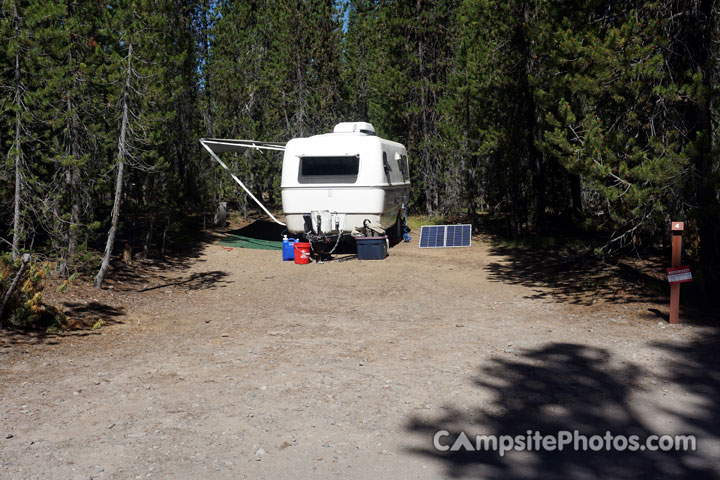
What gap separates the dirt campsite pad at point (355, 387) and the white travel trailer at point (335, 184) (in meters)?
4.65

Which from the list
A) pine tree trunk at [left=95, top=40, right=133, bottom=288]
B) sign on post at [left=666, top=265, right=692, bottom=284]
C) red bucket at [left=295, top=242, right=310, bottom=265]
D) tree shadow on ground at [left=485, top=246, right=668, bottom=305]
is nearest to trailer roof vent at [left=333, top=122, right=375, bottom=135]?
red bucket at [left=295, top=242, right=310, bottom=265]

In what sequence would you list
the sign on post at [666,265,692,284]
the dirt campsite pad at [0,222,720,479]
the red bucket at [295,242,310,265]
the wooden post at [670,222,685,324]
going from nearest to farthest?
the dirt campsite pad at [0,222,720,479] → the sign on post at [666,265,692,284] → the wooden post at [670,222,685,324] → the red bucket at [295,242,310,265]

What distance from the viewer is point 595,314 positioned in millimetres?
7945

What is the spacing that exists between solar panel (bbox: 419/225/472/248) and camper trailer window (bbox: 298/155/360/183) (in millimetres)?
3101

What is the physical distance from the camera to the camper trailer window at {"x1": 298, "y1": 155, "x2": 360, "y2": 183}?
14.5 metres

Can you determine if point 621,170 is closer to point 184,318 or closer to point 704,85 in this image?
point 704,85

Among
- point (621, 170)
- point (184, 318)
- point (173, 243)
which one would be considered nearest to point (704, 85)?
point (621, 170)

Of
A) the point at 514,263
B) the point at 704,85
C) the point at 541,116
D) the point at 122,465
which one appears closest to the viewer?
the point at 122,465

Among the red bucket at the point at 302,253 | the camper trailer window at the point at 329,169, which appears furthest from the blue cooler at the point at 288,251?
the camper trailer window at the point at 329,169

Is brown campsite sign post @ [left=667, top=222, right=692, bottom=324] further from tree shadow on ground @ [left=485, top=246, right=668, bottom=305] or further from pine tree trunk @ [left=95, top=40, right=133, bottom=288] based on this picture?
pine tree trunk @ [left=95, top=40, right=133, bottom=288]

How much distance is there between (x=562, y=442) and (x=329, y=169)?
1106cm

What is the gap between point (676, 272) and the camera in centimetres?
688

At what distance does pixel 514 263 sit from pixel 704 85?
6.01 meters

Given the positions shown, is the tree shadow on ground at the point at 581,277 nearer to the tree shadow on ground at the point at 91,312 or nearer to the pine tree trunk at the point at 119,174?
the tree shadow on ground at the point at 91,312
